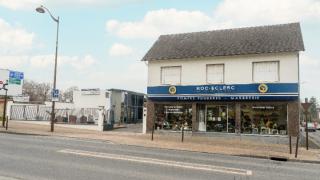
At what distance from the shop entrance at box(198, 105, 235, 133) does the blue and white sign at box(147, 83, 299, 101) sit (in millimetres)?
872

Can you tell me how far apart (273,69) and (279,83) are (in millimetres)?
1084

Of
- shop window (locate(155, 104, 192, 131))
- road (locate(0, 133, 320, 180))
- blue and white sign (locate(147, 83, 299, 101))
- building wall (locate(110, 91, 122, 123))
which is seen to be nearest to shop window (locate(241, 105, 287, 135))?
blue and white sign (locate(147, 83, 299, 101))

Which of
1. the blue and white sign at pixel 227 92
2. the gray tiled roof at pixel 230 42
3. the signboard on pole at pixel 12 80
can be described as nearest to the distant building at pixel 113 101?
the signboard on pole at pixel 12 80

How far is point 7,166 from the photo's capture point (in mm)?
12461

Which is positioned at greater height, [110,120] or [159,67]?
[159,67]

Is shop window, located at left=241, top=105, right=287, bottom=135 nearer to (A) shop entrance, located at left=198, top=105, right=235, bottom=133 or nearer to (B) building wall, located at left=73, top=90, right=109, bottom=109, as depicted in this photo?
(A) shop entrance, located at left=198, top=105, right=235, bottom=133

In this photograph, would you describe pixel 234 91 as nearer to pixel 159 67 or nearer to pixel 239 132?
pixel 239 132

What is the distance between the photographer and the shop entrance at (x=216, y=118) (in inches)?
1228

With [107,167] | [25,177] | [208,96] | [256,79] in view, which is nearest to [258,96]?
[256,79]

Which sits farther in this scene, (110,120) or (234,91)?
(110,120)

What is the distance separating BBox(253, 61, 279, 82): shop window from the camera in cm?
2972

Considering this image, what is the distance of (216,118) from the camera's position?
31750 mm

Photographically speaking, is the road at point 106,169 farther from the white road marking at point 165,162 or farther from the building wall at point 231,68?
the building wall at point 231,68

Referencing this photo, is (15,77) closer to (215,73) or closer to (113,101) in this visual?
(113,101)
